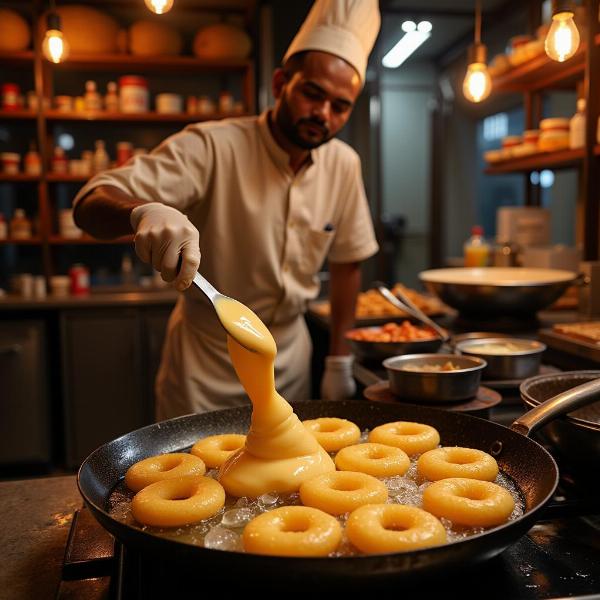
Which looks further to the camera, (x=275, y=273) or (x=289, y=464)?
(x=275, y=273)

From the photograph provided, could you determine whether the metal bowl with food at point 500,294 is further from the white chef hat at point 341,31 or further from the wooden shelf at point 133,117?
the wooden shelf at point 133,117

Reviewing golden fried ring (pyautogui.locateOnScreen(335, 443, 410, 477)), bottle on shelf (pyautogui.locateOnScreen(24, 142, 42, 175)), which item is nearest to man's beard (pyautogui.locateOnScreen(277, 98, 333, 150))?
golden fried ring (pyautogui.locateOnScreen(335, 443, 410, 477))

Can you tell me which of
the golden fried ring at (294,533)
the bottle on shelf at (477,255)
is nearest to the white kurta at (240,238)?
the golden fried ring at (294,533)

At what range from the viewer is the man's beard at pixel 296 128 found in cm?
202

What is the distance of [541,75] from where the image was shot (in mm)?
3471

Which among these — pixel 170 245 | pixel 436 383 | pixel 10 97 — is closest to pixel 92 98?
pixel 10 97

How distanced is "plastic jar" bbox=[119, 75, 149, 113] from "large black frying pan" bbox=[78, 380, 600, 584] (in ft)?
11.4

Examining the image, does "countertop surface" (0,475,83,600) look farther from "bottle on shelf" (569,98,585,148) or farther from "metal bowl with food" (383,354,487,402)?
"bottle on shelf" (569,98,585,148)

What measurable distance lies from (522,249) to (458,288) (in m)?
1.21

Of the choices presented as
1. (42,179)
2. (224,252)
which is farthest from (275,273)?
(42,179)

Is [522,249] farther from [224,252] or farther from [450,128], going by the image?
[450,128]

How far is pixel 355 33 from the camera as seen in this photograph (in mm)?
2100

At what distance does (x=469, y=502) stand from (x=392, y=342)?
120 cm

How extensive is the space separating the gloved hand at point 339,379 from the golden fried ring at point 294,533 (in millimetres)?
1655
